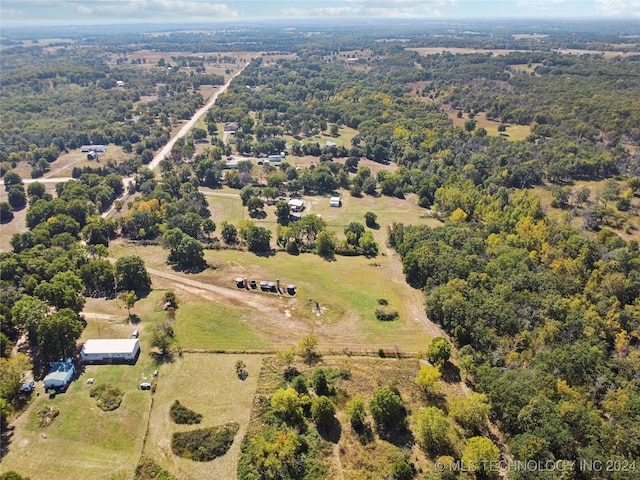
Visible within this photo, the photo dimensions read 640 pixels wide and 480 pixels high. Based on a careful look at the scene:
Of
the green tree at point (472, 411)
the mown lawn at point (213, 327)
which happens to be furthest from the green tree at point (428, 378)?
the mown lawn at point (213, 327)

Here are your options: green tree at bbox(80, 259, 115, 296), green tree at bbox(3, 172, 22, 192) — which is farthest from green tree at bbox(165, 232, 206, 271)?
green tree at bbox(3, 172, 22, 192)

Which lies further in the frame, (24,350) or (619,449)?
(24,350)

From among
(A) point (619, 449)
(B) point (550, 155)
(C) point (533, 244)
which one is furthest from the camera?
(B) point (550, 155)

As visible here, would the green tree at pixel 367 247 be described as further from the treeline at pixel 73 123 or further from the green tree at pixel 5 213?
the treeline at pixel 73 123

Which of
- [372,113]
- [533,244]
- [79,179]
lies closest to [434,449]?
[533,244]

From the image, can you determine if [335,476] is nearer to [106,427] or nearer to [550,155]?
[106,427]

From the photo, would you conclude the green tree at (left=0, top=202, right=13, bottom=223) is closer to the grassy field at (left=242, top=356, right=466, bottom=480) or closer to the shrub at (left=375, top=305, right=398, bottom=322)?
the grassy field at (left=242, top=356, right=466, bottom=480)
